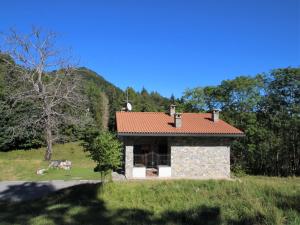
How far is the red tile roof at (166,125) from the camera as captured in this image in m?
21.0

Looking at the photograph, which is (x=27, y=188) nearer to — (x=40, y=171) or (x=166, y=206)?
(x=40, y=171)

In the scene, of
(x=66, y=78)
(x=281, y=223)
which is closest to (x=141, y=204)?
(x=281, y=223)

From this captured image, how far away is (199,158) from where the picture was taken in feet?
71.1

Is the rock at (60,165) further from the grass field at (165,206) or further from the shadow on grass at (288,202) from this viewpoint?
the shadow on grass at (288,202)

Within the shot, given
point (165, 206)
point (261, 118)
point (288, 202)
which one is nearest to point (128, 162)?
point (165, 206)

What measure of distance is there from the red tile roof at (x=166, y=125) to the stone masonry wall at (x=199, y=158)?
0.69m

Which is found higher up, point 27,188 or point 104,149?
point 104,149

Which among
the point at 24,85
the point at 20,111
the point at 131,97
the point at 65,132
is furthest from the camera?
the point at 131,97

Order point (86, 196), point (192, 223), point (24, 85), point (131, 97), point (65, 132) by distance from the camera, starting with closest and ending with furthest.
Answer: point (192, 223) < point (86, 196) < point (24, 85) < point (65, 132) < point (131, 97)

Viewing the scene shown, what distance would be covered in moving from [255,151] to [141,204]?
21.3 meters

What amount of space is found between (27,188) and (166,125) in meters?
10.1

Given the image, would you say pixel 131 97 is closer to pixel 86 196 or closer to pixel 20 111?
pixel 20 111

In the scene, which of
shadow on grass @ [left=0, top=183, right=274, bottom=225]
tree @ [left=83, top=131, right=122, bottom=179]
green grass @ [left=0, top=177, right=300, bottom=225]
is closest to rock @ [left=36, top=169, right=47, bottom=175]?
tree @ [left=83, top=131, right=122, bottom=179]

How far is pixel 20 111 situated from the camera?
121 ft
